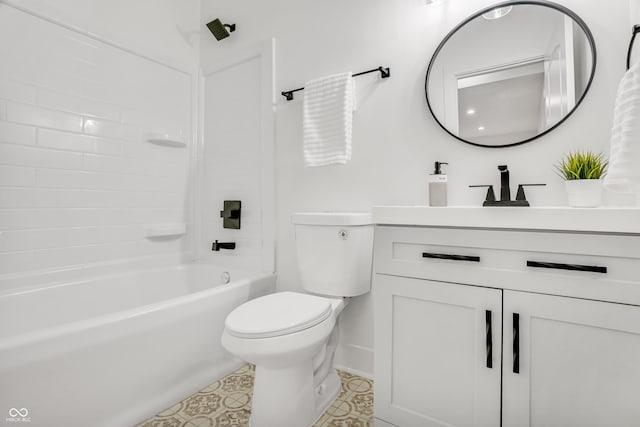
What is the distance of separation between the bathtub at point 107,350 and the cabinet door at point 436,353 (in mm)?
888

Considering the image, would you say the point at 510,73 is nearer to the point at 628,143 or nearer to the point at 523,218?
the point at 628,143

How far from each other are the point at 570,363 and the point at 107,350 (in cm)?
152

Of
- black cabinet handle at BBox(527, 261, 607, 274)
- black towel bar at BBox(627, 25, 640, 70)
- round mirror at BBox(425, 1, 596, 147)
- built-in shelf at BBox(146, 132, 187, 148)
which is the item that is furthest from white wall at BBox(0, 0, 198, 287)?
black towel bar at BBox(627, 25, 640, 70)

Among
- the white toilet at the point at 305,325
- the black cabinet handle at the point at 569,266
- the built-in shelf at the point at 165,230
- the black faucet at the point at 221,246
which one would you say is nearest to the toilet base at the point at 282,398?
the white toilet at the point at 305,325

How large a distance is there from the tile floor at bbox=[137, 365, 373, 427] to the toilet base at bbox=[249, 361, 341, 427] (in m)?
0.11

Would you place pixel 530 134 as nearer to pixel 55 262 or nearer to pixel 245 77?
pixel 245 77

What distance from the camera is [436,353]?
40.4 inches

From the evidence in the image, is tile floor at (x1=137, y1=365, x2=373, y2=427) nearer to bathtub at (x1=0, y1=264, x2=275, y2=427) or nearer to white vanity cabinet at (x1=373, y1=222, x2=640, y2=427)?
bathtub at (x1=0, y1=264, x2=275, y2=427)

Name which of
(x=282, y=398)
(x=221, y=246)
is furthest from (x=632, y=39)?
(x=221, y=246)

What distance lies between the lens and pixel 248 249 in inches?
84.4

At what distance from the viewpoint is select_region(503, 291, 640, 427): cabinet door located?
2.58 feet

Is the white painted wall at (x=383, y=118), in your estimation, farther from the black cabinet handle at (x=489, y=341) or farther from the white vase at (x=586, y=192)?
the black cabinet handle at (x=489, y=341)

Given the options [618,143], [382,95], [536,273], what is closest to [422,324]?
[536,273]

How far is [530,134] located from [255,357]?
1.37 meters
